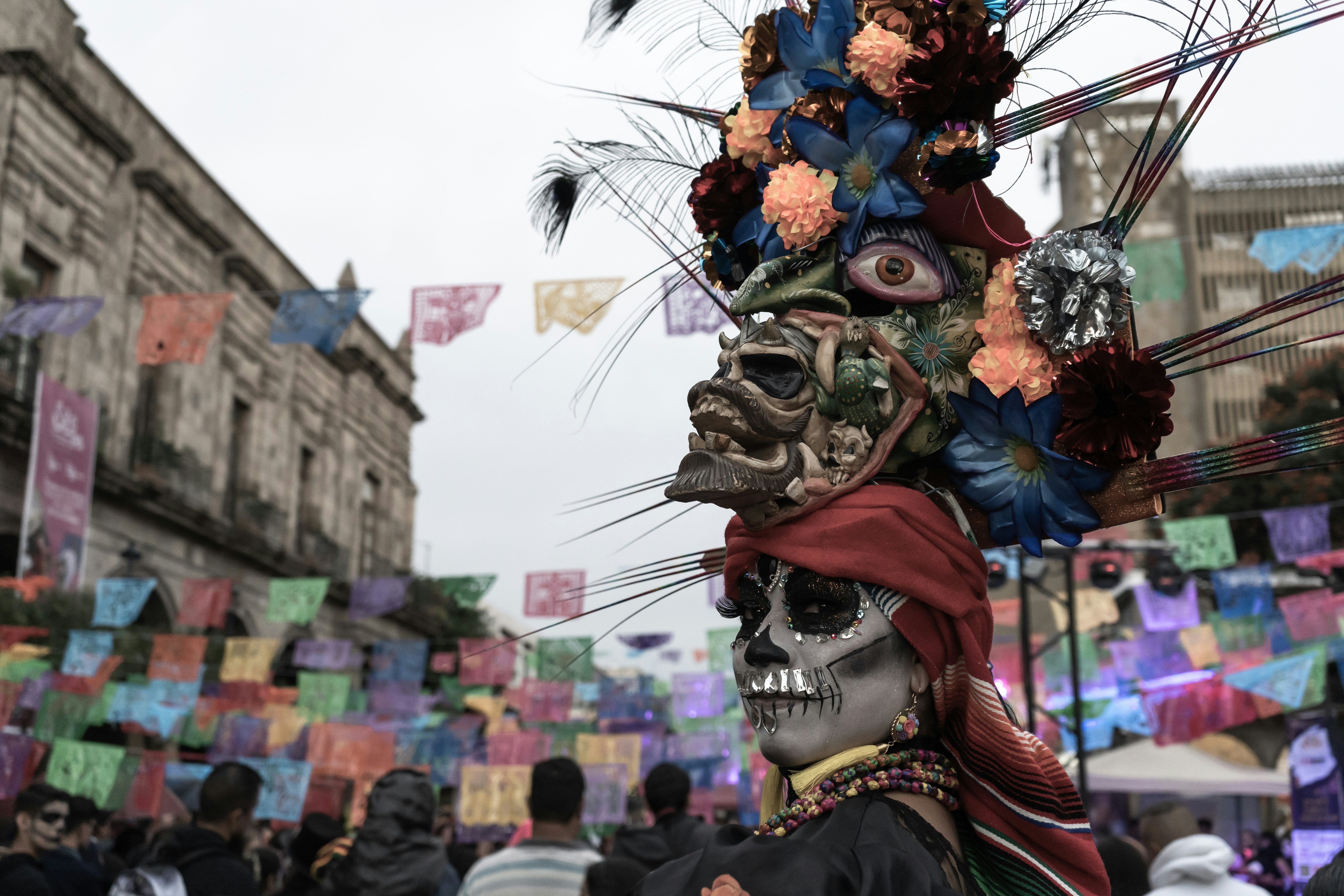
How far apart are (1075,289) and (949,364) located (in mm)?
275

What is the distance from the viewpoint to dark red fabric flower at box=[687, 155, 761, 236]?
272cm

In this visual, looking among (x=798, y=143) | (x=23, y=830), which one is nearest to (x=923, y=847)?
(x=798, y=143)

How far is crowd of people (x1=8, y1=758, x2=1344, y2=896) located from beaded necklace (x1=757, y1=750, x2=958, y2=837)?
141 cm

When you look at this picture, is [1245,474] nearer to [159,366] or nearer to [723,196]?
[723,196]

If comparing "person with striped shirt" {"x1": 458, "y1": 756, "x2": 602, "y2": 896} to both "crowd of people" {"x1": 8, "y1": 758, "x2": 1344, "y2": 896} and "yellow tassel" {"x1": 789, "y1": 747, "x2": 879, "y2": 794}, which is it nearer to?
"crowd of people" {"x1": 8, "y1": 758, "x2": 1344, "y2": 896}

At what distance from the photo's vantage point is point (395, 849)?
401cm

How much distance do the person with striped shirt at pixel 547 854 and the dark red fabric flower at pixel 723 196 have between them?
80.5 inches

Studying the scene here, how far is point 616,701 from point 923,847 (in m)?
15.7

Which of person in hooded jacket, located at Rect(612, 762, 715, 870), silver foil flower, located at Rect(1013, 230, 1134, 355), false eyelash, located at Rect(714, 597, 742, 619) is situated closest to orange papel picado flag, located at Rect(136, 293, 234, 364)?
person in hooded jacket, located at Rect(612, 762, 715, 870)

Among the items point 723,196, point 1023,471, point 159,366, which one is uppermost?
point 159,366

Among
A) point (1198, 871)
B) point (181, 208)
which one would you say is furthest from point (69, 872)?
point (181, 208)

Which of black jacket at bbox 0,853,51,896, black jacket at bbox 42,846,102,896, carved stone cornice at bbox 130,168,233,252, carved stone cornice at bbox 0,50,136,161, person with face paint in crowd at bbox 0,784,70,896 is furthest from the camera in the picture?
carved stone cornice at bbox 130,168,233,252

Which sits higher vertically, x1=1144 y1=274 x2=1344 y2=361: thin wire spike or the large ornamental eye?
the large ornamental eye

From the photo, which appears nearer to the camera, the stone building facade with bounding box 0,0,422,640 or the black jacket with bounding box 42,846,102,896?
the black jacket with bounding box 42,846,102,896
